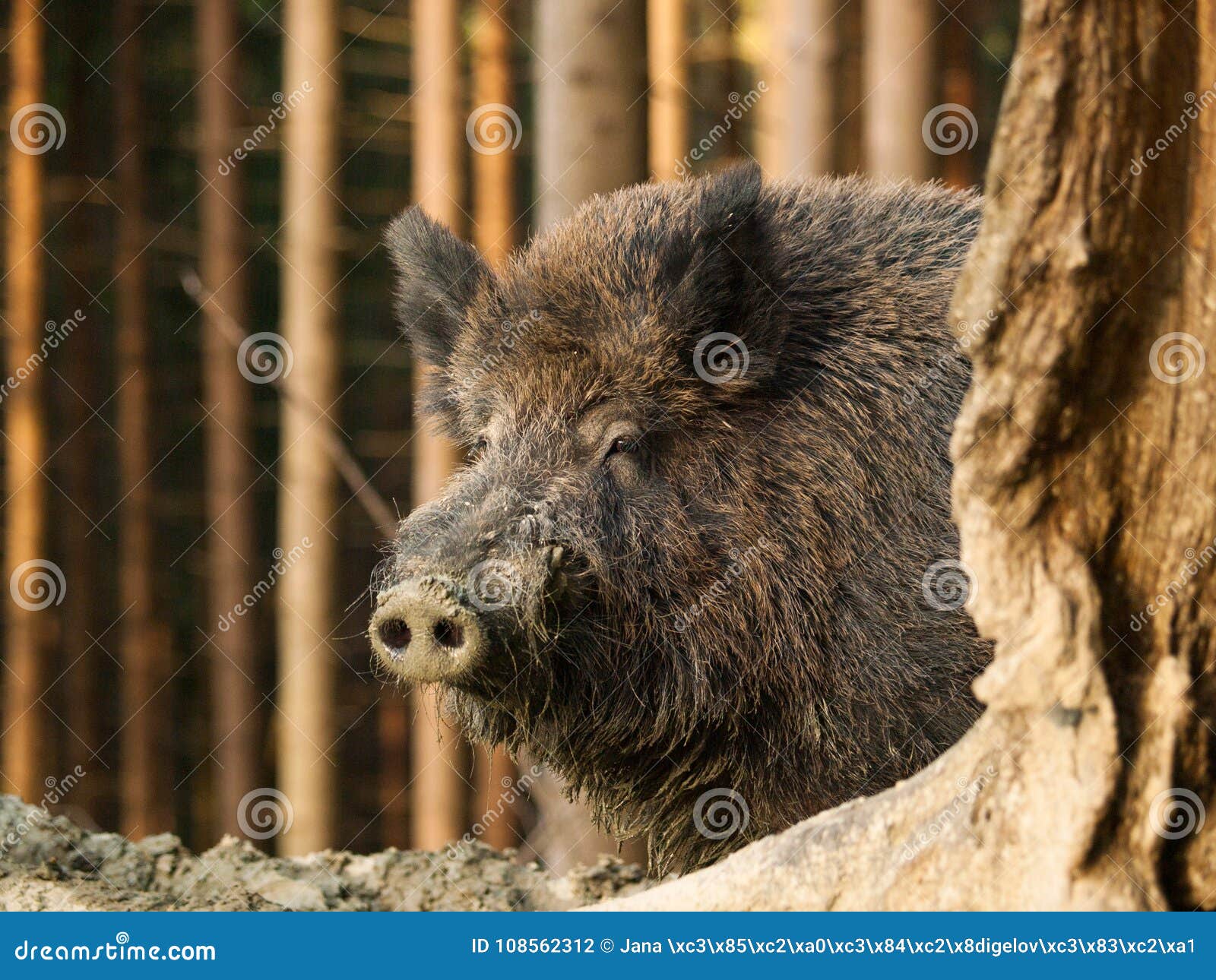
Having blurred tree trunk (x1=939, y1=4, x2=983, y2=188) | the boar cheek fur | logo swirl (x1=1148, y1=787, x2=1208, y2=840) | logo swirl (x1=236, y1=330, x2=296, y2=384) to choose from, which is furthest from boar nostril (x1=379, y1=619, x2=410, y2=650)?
blurred tree trunk (x1=939, y1=4, x2=983, y2=188)

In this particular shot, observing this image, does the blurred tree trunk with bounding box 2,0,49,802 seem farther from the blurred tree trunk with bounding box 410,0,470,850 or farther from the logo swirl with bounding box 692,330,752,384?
the logo swirl with bounding box 692,330,752,384

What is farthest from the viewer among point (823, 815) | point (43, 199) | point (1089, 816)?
point (43, 199)

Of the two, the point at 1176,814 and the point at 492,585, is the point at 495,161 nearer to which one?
the point at 492,585

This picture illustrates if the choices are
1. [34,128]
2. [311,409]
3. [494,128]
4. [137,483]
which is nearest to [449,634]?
[311,409]

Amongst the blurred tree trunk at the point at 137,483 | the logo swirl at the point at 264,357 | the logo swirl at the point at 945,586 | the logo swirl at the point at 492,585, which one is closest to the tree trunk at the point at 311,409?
the logo swirl at the point at 264,357

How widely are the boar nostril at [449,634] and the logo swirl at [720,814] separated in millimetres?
1234

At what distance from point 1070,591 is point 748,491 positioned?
1.74 m

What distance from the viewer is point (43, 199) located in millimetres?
12133

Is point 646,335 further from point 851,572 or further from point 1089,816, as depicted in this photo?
point 1089,816

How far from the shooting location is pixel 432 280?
4.55 m

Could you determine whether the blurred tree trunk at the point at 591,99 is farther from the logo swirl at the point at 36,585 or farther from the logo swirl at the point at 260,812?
the logo swirl at the point at 36,585

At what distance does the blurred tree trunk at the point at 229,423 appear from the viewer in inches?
423

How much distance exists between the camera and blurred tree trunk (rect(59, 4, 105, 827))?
44.1 ft

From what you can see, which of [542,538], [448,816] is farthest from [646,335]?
[448,816]
